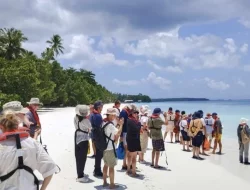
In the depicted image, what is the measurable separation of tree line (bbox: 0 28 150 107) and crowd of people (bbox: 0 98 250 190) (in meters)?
23.4

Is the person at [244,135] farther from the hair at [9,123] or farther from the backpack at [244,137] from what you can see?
the hair at [9,123]

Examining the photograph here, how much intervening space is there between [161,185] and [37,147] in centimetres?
555

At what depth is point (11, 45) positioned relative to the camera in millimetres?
52219

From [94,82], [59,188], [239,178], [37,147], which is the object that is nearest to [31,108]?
[59,188]

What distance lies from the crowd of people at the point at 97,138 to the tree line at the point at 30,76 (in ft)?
76.6

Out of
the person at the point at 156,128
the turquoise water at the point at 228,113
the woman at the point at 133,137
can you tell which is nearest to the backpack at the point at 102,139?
the woman at the point at 133,137

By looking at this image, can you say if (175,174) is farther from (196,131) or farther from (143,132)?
(196,131)

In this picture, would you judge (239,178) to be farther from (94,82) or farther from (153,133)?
(94,82)

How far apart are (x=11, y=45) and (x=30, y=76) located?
17.3 meters

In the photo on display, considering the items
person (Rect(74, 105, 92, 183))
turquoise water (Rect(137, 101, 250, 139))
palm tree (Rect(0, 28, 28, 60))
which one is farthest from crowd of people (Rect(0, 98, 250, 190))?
palm tree (Rect(0, 28, 28, 60))

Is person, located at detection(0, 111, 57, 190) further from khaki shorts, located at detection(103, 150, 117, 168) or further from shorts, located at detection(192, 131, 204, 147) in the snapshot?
shorts, located at detection(192, 131, 204, 147)

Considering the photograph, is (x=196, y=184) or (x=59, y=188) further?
(x=196, y=184)

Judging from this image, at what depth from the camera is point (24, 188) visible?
308 cm

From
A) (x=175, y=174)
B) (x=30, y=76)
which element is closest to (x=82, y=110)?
(x=175, y=174)
